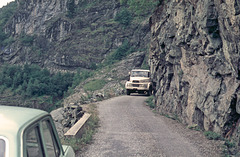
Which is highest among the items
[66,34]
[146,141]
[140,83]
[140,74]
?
[66,34]

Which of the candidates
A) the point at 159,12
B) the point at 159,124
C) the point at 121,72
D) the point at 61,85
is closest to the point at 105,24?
the point at 61,85

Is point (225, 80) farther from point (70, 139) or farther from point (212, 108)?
point (70, 139)

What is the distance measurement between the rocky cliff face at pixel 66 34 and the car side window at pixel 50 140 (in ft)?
239

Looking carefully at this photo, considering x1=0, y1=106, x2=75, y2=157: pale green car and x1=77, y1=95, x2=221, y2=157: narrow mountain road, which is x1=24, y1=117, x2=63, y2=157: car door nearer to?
x1=0, y1=106, x2=75, y2=157: pale green car

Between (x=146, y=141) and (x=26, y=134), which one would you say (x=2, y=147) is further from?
(x=146, y=141)

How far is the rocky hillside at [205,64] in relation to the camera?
9.57 meters

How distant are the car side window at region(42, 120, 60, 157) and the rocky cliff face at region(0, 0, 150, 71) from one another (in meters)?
72.8

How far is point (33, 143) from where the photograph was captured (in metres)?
2.81

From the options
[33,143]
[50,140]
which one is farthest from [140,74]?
[33,143]

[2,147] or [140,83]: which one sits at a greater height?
[2,147]

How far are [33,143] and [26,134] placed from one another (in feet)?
0.79

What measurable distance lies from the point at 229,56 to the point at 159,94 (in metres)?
12.6

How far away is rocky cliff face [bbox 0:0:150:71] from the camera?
3482 inches

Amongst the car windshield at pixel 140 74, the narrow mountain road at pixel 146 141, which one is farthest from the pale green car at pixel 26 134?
the car windshield at pixel 140 74
